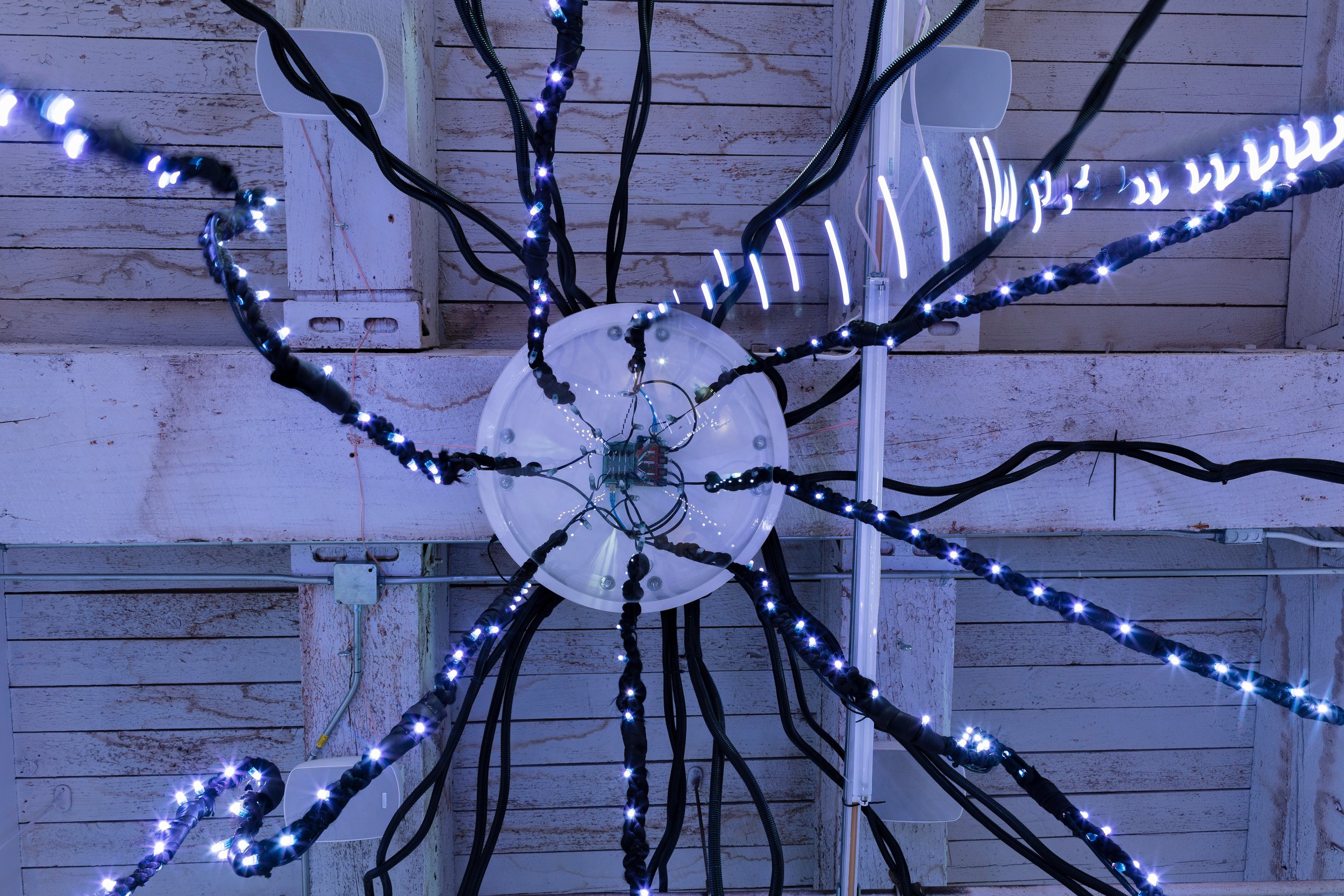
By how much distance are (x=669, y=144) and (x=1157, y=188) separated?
699 mm

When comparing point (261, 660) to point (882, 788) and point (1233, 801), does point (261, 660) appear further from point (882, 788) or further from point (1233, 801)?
point (1233, 801)

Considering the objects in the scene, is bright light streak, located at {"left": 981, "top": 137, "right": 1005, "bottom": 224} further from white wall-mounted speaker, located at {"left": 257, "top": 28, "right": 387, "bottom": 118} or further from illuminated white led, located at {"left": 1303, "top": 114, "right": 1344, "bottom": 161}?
white wall-mounted speaker, located at {"left": 257, "top": 28, "right": 387, "bottom": 118}

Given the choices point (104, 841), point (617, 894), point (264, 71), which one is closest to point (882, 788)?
point (617, 894)

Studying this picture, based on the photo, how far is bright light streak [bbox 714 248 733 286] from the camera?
0.80m

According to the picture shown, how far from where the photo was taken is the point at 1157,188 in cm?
95

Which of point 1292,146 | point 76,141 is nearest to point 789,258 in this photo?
point 1292,146

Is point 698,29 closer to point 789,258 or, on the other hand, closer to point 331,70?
point 789,258

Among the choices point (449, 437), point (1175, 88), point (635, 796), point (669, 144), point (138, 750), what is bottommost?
point (138, 750)

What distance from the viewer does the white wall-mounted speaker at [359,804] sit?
765mm

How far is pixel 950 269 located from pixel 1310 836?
1154 mm

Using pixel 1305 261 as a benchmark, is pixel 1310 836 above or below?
below

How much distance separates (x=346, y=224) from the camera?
752 millimetres

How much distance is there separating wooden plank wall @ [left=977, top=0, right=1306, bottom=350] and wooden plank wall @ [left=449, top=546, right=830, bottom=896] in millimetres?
588

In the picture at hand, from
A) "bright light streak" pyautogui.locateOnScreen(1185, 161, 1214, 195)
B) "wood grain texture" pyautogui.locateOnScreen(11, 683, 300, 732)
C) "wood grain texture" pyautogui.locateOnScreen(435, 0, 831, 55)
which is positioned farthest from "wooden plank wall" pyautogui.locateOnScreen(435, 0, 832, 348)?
"wood grain texture" pyautogui.locateOnScreen(11, 683, 300, 732)
